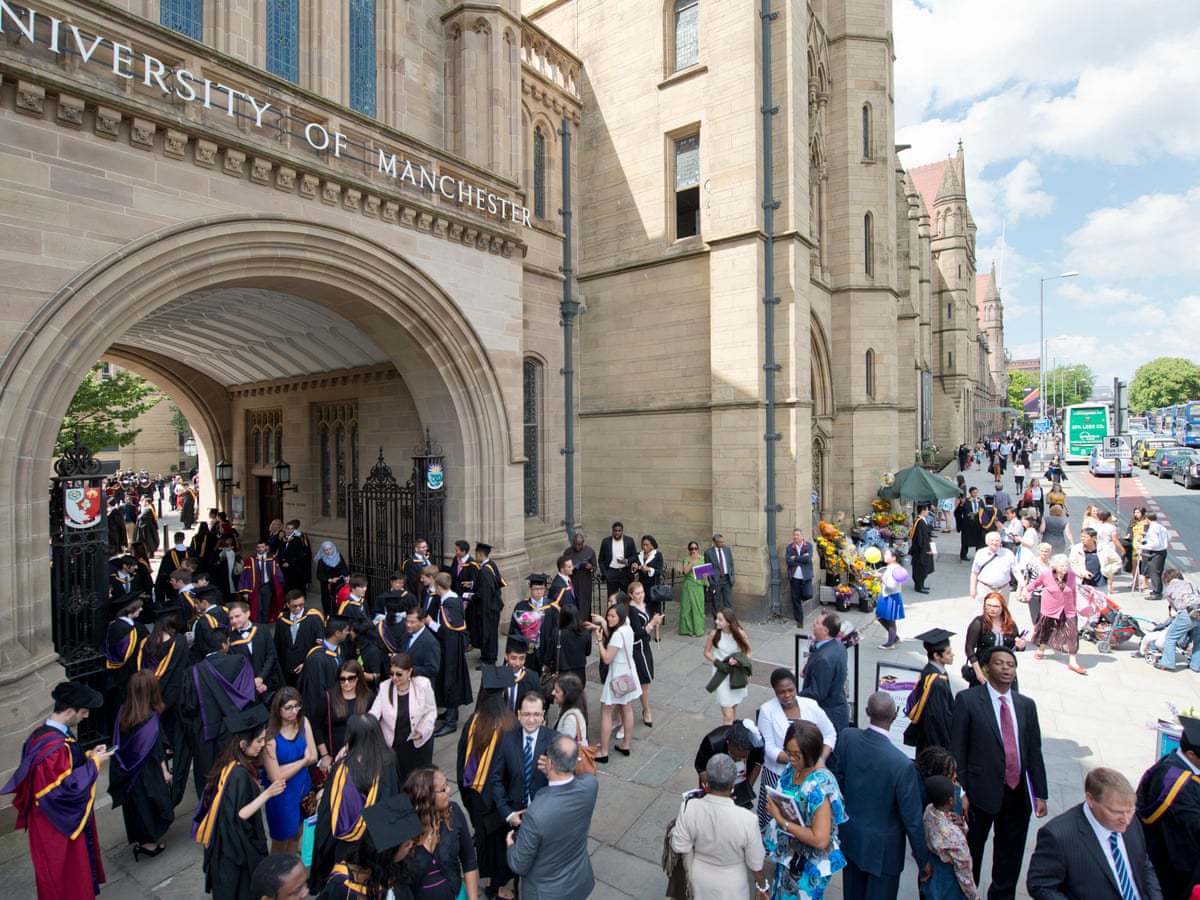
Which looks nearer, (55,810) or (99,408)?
(55,810)

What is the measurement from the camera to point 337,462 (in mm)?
13883

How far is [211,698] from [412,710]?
177cm

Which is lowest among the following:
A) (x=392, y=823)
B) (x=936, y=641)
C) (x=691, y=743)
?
(x=691, y=743)

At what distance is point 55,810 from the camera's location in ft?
13.5

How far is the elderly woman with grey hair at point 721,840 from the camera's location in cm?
331

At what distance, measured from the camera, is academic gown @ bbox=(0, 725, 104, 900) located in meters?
4.11

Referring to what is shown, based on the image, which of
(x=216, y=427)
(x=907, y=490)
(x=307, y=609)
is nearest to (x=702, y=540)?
(x=907, y=490)

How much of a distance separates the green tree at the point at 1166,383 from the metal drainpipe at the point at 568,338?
306ft

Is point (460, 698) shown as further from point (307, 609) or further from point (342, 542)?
point (342, 542)

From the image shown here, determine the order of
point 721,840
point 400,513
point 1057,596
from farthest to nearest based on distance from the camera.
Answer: point 400,513 < point 1057,596 < point 721,840

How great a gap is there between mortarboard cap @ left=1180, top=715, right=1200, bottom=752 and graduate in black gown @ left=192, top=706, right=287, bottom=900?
5.58m

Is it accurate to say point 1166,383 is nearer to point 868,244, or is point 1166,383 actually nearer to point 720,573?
point 868,244

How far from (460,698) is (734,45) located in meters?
12.9

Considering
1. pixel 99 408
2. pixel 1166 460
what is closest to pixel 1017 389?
pixel 1166 460
